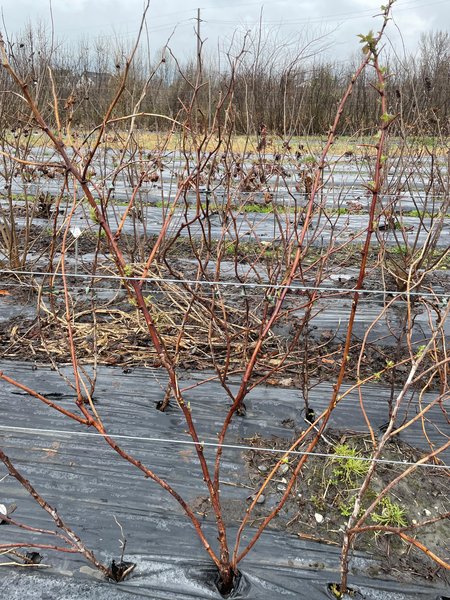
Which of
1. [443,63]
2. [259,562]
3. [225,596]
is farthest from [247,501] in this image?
[443,63]

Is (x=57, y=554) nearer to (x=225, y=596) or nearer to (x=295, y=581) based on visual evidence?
(x=225, y=596)

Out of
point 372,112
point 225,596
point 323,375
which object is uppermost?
point 372,112

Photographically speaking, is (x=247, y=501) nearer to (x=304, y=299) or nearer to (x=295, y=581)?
(x=295, y=581)

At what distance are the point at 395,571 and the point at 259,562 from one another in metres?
0.38

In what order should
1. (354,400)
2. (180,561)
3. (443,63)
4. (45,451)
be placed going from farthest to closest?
(443,63), (354,400), (45,451), (180,561)

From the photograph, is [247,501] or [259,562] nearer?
[259,562]

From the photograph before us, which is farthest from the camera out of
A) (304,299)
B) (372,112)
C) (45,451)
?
(372,112)

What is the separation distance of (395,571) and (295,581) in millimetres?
287

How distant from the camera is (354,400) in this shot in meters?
2.28

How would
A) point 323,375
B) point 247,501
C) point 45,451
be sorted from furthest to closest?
point 323,375
point 45,451
point 247,501

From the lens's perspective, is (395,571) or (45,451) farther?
(45,451)

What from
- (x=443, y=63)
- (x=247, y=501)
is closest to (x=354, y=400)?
(x=247, y=501)

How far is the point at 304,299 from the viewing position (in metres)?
3.32

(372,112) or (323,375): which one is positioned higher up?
(372,112)
